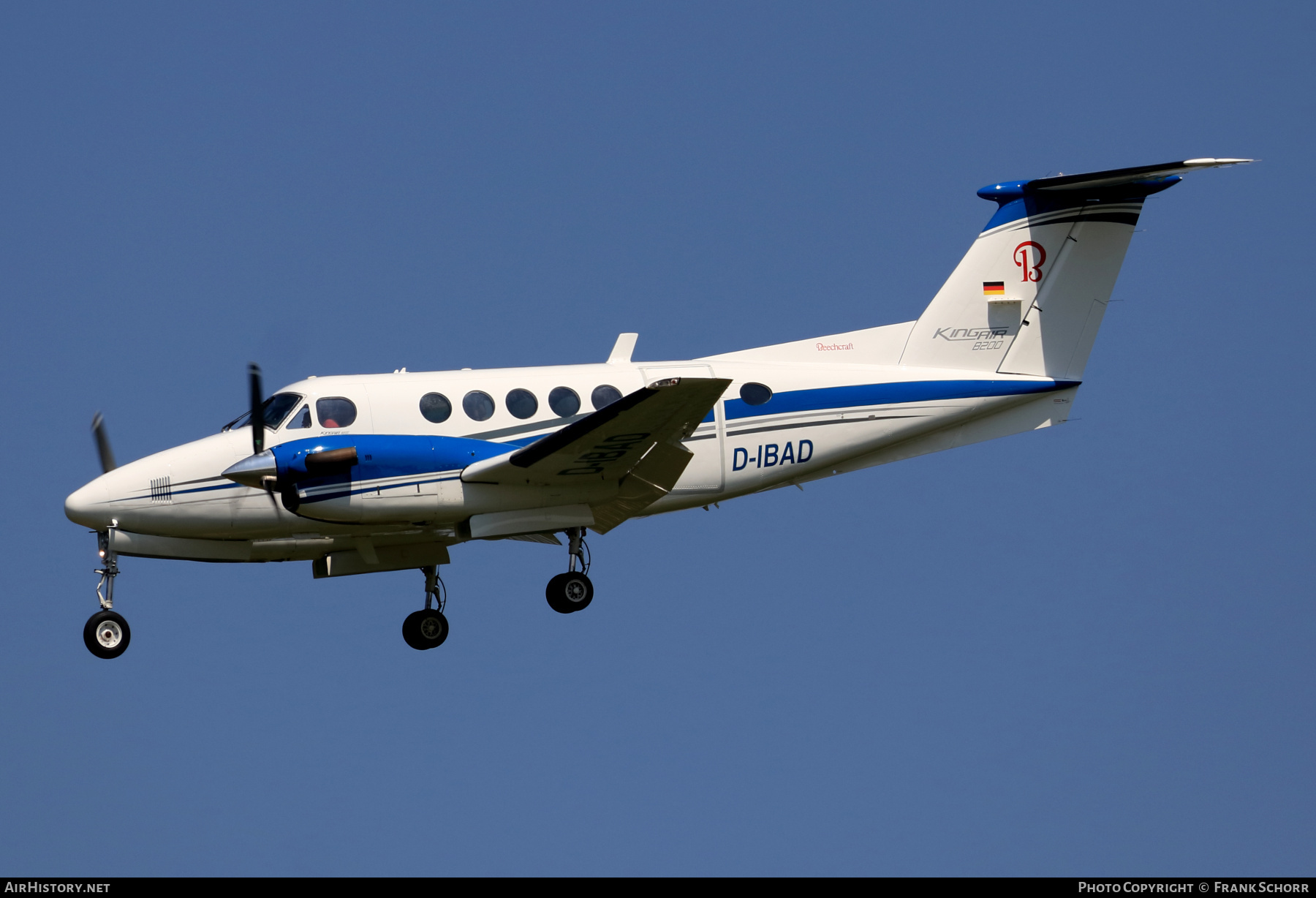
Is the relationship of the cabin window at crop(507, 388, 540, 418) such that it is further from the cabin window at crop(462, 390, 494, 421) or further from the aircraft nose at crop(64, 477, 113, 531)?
the aircraft nose at crop(64, 477, 113, 531)

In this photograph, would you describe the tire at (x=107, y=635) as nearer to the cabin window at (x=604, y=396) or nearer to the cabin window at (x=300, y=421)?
the cabin window at (x=300, y=421)

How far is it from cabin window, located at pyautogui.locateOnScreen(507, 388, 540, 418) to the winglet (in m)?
1.48

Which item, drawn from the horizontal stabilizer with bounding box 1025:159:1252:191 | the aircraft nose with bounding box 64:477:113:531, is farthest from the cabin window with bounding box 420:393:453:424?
the horizontal stabilizer with bounding box 1025:159:1252:191

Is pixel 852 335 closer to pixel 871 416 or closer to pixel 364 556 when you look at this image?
pixel 871 416

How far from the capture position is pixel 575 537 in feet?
60.7

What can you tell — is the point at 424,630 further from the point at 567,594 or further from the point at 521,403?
the point at 521,403

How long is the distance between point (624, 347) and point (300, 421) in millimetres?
4158

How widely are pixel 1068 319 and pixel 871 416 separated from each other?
316cm

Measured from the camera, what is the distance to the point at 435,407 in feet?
57.6

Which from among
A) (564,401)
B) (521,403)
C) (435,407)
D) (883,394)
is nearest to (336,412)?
(435,407)

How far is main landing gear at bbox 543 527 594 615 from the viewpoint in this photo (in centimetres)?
1836

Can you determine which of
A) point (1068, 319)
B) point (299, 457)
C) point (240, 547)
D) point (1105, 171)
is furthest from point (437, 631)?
point (1105, 171)

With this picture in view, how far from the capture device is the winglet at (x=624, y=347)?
18.9m

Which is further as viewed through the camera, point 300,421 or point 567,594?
point 567,594
